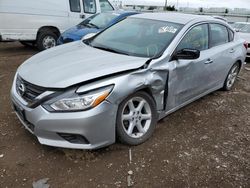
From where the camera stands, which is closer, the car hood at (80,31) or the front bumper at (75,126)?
the front bumper at (75,126)

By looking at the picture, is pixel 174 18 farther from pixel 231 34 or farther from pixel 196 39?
pixel 231 34

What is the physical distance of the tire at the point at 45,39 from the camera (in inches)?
352

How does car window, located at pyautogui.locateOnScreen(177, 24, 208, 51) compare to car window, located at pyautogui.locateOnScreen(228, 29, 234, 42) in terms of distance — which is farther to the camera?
car window, located at pyautogui.locateOnScreen(228, 29, 234, 42)

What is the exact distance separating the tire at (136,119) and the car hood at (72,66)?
0.40 metres

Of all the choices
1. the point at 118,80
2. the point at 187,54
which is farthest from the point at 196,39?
the point at 118,80

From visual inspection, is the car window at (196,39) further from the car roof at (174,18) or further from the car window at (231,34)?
the car window at (231,34)

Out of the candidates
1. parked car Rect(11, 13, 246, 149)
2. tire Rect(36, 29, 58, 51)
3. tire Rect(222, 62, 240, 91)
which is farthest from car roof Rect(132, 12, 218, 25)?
tire Rect(36, 29, 58, 51)

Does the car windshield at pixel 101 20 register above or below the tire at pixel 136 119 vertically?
above

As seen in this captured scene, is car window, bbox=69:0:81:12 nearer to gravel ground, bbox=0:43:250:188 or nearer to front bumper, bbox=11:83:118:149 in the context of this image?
gravel ground, bbox=0:43:250:188

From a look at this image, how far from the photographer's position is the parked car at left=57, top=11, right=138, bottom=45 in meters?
7.58

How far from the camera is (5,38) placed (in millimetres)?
8164

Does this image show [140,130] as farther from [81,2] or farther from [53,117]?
[81,2]

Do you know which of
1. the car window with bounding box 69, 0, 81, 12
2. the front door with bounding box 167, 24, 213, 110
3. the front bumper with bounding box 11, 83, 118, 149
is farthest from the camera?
the car window with bounding box 69, 0, 81, 12

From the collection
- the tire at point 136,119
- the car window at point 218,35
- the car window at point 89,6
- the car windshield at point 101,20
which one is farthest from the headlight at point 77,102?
the car window at point 89,6
